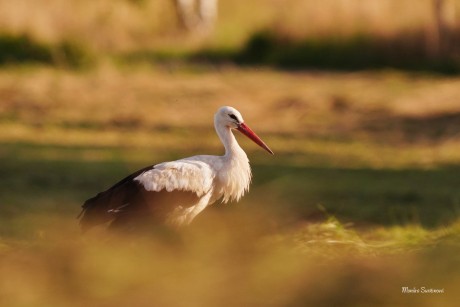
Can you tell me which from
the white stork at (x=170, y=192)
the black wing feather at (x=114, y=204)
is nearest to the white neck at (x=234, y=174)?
the white stork at (x=170, y=192)

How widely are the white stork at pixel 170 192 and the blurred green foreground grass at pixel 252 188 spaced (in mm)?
196

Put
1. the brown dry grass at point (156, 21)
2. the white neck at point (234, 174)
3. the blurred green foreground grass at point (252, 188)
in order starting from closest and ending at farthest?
the blurred green foreground grass at point (252, 188), the white neck at point (234, 174), the brown dry grass at point (156, 21)

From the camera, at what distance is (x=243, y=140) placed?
515 inches

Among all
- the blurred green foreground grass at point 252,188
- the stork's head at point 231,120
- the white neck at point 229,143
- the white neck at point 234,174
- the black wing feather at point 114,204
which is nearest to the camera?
the blurred green foreground grass at point 252,188

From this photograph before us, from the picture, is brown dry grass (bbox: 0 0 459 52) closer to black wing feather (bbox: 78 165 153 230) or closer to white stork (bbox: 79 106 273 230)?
white stork (bbox: 79 106 273 230)

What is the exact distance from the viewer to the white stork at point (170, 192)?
20.6 feet

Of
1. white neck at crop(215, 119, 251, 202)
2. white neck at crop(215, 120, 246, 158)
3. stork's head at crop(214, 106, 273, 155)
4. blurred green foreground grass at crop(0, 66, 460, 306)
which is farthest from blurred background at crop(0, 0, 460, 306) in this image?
stork's head at crop(214, 106, 273, 155)

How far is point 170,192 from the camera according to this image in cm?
646

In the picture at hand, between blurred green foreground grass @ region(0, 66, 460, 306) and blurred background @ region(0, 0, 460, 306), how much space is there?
15 mm

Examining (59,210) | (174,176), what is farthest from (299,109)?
(174,176)

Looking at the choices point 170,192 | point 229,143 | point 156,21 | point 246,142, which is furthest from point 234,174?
point 156,21

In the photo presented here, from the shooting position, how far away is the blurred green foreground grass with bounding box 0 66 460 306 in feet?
11.8

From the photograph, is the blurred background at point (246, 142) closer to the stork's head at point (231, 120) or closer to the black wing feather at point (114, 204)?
the black wing feather at point (114, 204)

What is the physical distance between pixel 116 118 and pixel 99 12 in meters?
7.63
